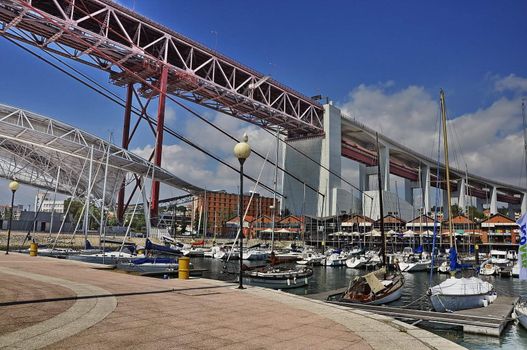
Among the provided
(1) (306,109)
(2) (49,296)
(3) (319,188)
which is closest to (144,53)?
(1) (306,109)

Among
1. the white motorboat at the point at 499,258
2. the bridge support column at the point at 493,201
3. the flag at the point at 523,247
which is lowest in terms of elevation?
the white motorboat at the point at 499,258

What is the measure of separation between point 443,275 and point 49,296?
48.6 m

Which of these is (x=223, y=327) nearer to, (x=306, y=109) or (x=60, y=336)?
(x=60, y=336)

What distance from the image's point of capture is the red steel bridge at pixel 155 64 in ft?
179

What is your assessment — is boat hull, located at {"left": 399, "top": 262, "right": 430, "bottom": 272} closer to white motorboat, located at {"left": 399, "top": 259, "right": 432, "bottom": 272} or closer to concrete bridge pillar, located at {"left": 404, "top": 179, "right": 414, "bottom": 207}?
white motorboat, located at {"left": 399, "top": 259, "right": 432, "bottom": 272}

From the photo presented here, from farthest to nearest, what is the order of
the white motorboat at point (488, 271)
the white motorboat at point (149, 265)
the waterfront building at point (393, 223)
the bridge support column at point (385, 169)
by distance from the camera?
the bridge support column at point (385, 169) < the waterfront building at point (393, 223) < the white motorboat at point (488, 271) < the white motorboat at point (149, 265)

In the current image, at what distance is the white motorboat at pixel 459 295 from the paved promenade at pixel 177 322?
12.5m

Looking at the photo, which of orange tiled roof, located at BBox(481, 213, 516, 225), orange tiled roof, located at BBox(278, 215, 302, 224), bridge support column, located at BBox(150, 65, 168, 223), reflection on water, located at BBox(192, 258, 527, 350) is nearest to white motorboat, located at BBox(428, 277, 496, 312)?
reflection on water, located at BBox(192, 258, 527, 350)

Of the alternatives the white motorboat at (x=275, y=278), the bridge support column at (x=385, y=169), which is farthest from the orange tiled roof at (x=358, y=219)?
the white motorboat at (x=275, y=278)

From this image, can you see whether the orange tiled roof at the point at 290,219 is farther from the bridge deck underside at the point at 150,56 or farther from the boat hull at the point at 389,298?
the boat hull at the point at 389,298

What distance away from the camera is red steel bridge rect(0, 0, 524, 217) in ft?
179

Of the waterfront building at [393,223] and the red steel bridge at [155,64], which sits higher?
the red steel bridge at [155,64]

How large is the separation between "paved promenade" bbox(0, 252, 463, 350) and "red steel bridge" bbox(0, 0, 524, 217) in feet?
166

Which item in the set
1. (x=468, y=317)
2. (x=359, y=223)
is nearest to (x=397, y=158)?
(x=359, y=223)
